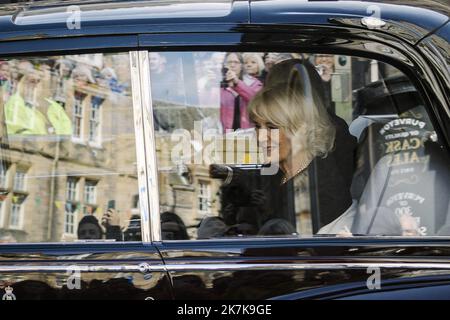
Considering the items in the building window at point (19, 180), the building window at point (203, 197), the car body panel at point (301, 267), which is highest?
the building window at point (19, 180)

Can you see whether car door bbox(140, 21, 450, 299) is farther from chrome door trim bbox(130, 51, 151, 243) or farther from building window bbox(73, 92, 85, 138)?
building window bbox(73, 92, 85, 138)

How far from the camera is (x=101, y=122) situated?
296cm

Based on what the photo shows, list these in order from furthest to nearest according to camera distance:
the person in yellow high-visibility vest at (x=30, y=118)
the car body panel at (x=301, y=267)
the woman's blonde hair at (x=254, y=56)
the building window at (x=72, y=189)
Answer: the person in yellow high-visibility vest at (x=30, y=118), the building window at (x=72, y=189), the woman's blonde hair at (x=254, y=56), the car body panel at (x=301, y=267)

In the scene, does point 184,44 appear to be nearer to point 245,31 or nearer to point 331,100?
point 245,31

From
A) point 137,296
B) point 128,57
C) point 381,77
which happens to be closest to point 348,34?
point 381,77

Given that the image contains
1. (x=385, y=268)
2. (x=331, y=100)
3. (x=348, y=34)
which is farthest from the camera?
(x=331, y=100)

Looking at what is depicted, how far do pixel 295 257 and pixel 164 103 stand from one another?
0.76 metres

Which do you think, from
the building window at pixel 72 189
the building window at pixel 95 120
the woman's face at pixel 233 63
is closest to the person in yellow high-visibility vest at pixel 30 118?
the building window at pixel 95 120

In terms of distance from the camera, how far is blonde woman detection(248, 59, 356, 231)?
286cm

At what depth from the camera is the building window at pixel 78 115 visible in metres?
3.01

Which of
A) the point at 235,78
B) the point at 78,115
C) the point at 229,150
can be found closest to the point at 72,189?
the point at 78,115

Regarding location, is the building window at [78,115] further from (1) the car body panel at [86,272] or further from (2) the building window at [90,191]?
(1) the car body panel at [86,272]

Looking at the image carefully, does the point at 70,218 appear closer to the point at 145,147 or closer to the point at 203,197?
the point at 145,147

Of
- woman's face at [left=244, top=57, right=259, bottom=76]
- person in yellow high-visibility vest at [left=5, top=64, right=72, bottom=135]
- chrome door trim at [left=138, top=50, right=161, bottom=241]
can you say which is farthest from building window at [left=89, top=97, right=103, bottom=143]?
woman's face at [left=244, top=57, right=259, bottom=76]
